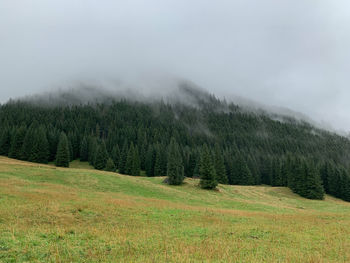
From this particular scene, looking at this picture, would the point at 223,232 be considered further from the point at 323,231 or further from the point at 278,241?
the point at 323,231

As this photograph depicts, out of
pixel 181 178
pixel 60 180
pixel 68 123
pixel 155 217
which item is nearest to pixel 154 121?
pixel 68 123

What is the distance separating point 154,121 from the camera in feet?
594

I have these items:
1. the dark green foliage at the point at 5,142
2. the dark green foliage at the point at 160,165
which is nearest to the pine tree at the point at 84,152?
the dark green foliage at the point at 5,142

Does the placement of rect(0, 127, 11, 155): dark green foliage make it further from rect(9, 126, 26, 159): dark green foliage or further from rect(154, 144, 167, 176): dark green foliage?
rect(154, 144, 167, 176): dark green foliage

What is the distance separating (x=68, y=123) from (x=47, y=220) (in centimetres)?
13813

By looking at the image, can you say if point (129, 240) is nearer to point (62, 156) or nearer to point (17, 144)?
point (62, 156)

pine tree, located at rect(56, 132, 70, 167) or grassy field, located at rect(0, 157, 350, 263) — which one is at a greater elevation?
grassy field, located at rect(0, 157, 350, 263)

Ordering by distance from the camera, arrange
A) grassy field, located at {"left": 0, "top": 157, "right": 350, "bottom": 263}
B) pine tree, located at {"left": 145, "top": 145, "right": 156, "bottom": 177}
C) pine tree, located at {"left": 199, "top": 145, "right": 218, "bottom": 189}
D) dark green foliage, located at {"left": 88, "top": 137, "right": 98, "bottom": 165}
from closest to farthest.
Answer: grassy field, located at {"left": 0, "top": 157, "right": 350, "bottom": 263} < pine tree, located at {"left": 199, "top": 145, "right": 218, "bottom": 189} < pine tree, located at {"left": 145, "top": 145, "right": 156, "bottom": 177} < dark green foliage, located at {"left": 88, "top": 137, "right": 98, "bottom": 165}

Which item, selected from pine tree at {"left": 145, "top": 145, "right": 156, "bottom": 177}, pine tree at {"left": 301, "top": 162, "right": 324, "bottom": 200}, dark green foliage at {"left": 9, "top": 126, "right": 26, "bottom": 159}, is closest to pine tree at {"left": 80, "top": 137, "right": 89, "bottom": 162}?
dark green foliage at {"left": 9, "top": 126, "right": 26, "bottom": 159}

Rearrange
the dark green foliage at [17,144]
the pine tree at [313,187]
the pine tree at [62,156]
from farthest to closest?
1. the dark green foliage at [17,144]
2. the pine tree at [62,156]
3. the pine tree at [313,187]

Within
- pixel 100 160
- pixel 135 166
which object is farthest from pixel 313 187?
pixel 100 160

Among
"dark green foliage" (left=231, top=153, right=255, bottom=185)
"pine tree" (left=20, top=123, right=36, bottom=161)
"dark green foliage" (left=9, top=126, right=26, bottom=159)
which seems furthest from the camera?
"dark green foliage" (left=231, top=153, right=255, bottom=185)

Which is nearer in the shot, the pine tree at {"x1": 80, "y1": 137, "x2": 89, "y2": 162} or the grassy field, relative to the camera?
the grassy field

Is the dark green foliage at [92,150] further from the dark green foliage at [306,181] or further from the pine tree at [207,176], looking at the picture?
the dark green foliage at [306,181]
